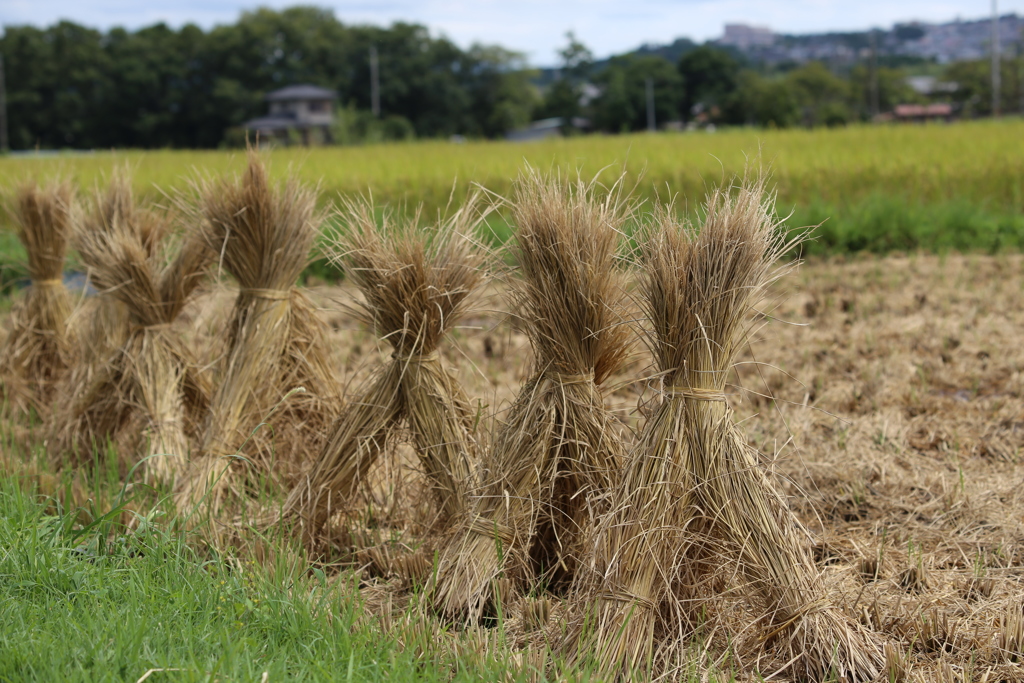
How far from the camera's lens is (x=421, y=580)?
2.51m

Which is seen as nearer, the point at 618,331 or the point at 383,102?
the point at 618,331

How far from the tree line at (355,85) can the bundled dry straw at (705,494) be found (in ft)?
136

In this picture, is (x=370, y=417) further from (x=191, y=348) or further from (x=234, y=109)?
(x=234, y=109)

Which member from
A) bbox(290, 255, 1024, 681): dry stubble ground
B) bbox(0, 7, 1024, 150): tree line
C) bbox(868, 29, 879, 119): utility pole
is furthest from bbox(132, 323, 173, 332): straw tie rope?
bbox(868, 29, 879, 119): utility pole

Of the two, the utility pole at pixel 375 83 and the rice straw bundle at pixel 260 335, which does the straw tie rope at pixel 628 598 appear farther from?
the utility pole at pixel 375 83

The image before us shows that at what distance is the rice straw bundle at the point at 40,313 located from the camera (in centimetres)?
423

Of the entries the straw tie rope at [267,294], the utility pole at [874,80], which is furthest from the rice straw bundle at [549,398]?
the utility pole at [874,80]

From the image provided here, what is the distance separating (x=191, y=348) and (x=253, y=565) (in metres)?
1.61

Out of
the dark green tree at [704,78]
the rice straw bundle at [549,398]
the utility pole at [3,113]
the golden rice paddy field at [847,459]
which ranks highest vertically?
the dark green tree at [704,78]

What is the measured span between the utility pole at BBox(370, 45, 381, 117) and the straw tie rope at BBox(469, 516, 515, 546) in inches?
2061

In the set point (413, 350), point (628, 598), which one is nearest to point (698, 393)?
point (628, 598)

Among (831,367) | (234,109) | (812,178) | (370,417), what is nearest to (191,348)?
(370,417)

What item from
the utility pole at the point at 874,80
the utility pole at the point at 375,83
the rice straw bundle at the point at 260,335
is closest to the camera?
the rice straw bundle at the point at 260,335

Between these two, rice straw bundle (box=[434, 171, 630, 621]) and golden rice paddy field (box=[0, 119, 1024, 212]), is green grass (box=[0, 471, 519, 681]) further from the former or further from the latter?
golden rice paddy field (box=[0, 119, 1024, 212])
